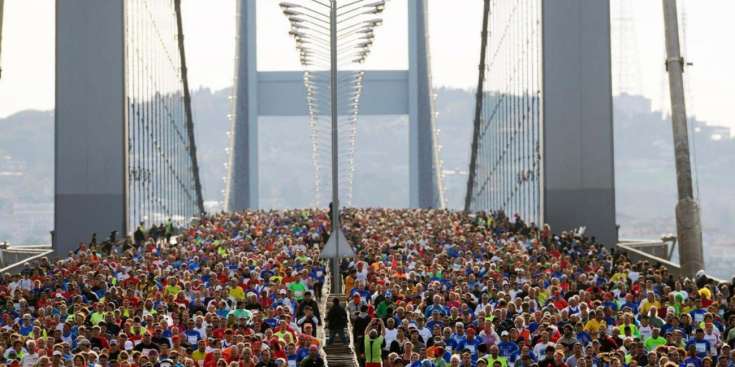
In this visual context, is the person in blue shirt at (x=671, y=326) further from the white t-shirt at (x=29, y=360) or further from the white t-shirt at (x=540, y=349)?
the white t-shirt at (x=29, y=360)

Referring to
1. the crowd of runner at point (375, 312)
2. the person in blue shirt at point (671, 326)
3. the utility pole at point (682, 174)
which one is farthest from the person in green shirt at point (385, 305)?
the utility pole at point (682, 174)

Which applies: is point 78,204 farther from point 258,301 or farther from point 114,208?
point 258,301

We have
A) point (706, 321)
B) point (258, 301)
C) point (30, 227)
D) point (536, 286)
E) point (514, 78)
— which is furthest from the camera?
point (30, 227)

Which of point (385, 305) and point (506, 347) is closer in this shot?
point (506, 347)

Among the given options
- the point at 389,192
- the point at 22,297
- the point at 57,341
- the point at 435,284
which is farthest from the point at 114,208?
the point at 389,192

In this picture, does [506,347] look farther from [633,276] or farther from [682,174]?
[682,174]

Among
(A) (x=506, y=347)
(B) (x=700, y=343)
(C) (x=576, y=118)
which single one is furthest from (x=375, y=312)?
(C) (x=576, y=118)
